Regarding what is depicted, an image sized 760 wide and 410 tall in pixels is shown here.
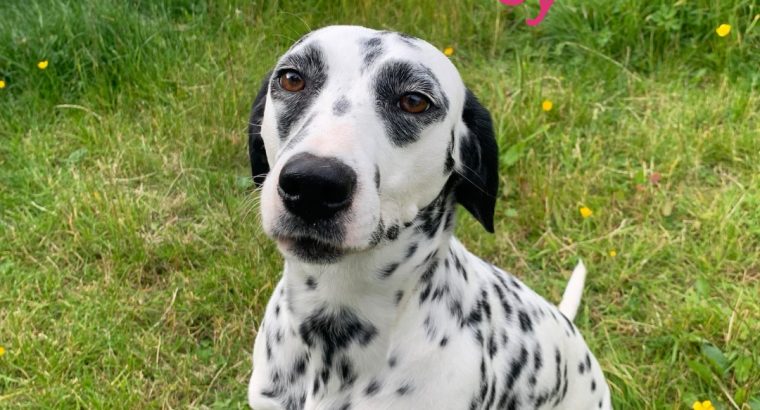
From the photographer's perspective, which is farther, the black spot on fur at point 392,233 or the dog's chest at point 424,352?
the dog's chest at point 424,352

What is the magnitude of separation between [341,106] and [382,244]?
0.40 meters

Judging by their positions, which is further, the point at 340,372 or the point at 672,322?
the point at 672,322

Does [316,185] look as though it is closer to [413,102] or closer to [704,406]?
[413,102]

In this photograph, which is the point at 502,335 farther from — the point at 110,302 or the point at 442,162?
the point at 110,302

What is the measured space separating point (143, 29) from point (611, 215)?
287 centimetres

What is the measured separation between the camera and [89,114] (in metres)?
4.61

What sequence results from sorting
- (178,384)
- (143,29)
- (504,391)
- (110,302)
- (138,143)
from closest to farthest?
(504,391), (178,384), (110,302), (138,143), (143,29)

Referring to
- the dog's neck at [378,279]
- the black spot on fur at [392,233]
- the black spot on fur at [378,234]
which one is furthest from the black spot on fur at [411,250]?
the black spot on fur at [378,234]

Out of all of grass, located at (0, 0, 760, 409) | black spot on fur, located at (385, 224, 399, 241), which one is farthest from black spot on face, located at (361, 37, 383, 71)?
grass, located at (0, 0, 760, 409)

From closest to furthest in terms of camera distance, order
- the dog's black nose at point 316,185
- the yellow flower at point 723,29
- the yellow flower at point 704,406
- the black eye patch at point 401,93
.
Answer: the dog's black nose at point 316,185 → the black eye patch at point 401,93 → the yellow flower at point 704,406 → the yellow flower at point 723,29

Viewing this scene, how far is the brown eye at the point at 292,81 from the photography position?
2213mm

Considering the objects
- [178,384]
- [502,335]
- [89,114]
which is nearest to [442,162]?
[502,335]

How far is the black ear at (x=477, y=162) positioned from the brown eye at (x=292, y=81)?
52 cm

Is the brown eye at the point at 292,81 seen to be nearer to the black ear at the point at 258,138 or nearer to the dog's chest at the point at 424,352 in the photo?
the black ear at the point at 258,138
